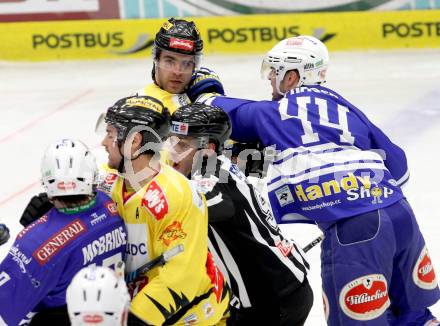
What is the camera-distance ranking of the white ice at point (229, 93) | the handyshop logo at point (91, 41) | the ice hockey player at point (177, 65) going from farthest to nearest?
the handyshop logo at point (91, 41) < the white ice at point (229, 93) < the ice hockey player at point (177, 65)

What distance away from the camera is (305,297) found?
4.20m

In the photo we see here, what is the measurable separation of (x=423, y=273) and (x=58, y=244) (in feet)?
6.32

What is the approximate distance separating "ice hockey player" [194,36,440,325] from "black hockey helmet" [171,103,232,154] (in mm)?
511

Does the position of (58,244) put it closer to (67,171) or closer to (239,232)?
(67,171)

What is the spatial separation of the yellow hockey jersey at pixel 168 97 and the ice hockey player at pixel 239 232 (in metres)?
0.66

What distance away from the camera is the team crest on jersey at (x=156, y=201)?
3439 mm

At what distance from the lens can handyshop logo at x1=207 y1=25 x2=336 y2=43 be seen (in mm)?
10391

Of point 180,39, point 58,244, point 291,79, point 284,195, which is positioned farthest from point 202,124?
point 180,39

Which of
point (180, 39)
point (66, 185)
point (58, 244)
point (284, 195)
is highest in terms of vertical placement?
point (66, 185)

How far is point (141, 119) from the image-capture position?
Result: 359 cm

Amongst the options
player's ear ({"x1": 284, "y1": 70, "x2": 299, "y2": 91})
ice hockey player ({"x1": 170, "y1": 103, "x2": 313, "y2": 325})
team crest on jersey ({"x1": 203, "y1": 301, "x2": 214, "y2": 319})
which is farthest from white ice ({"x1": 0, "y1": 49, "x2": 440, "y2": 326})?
team crest on jersey ({"x1": 203, "y1": 301, "x2": 214, "y2": 319})

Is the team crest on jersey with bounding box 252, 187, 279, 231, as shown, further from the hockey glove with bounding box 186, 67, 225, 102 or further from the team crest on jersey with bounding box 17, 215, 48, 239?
the team crest on jersey with bounding box 17, 215, 48, 239

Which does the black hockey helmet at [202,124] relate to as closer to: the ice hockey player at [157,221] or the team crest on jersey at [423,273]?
the ice hockey player at [157,221]

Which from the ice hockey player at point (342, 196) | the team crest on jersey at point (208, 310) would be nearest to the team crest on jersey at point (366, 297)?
the ice hockey player at point (342, 196)
